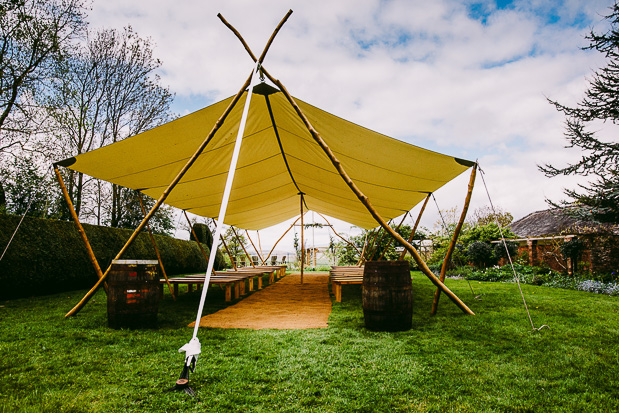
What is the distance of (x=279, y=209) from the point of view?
9133mm

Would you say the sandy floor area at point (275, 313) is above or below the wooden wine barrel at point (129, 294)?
below

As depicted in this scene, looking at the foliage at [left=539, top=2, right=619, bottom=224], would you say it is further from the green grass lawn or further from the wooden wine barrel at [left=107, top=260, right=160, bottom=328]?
the wooden wine barrel at [left=107, top=260, right=160, bottom=328]

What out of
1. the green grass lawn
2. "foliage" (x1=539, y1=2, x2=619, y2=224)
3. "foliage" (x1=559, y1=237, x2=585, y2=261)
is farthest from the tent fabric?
"foliage" (x1=539, y1=2, x2=619, y2=224)

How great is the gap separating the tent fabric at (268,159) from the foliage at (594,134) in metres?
5.64

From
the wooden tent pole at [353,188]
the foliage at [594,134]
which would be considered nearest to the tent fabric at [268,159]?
the wooden tent pole at [353,188]

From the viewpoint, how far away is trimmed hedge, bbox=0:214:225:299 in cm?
477

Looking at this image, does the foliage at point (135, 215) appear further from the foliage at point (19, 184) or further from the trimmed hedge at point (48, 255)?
the trimmed hedge at point (48, 255)

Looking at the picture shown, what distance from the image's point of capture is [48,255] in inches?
211

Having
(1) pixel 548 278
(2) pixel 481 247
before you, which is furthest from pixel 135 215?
(1) pixel 548 278

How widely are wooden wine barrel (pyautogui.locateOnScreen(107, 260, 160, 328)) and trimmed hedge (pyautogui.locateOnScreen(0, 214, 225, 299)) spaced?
3.03m

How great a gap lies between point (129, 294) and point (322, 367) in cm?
Result: 224

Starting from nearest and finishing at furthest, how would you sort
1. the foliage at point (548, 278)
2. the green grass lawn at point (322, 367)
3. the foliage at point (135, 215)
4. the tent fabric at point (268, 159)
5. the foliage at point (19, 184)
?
the green grass lawn at point (322, 367) → the tent fabric at point (268, 159) → the foliage at point (548, 278) → the foliage at point (19, 184) → the foliage at point (135, 215)

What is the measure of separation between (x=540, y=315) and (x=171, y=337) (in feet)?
14.5

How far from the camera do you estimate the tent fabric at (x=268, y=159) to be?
335 cm
